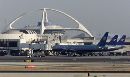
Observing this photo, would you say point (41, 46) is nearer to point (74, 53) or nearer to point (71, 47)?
point (71, 47)

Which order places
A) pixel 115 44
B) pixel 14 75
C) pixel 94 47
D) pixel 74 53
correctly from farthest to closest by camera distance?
1. pixel 115 44
2. pixel 94 47
3. pixel 74 53
4. pixel 14 75

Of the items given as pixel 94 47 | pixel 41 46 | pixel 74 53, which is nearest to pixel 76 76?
pixel 74 53

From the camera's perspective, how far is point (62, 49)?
165625 millimetres

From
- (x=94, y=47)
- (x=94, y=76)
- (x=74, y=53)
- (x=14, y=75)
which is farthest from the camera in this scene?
(x=94, y=47)

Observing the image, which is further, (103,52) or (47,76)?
(103,52)

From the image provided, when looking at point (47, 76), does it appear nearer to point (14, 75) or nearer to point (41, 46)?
point (14, 75)

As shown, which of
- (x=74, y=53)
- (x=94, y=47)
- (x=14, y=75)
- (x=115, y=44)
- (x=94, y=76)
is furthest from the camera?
(x=115, y=44)

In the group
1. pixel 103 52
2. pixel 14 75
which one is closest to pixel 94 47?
pixel 103 52

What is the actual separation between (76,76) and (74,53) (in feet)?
336

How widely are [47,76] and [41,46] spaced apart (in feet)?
428

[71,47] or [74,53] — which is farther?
[71,47]

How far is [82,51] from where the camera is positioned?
158 meters

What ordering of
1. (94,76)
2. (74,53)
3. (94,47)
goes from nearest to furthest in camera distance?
(94,76)
(74,53)
(94,47)

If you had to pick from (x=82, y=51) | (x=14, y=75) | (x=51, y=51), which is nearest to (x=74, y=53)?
(x=82, y=51)
